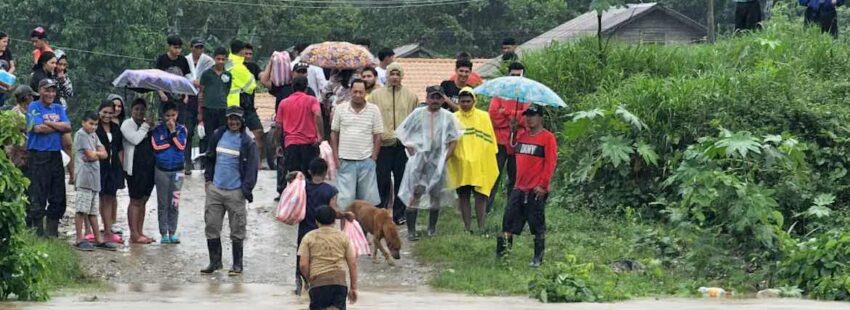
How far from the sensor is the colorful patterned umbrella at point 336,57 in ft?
59.2

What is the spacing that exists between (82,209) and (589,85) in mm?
7412

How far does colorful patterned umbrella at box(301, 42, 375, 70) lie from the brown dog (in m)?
2.79

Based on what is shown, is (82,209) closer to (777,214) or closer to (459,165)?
(459,165)

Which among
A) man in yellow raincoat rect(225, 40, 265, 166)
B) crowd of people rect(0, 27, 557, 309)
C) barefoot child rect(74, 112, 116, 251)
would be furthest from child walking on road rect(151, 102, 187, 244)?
man in yellow raincoat rect(225, 40, 265, 166)

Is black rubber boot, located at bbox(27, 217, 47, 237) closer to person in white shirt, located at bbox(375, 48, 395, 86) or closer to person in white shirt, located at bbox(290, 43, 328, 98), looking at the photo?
person in white shirt, located at bbox(290, 43, 328, 98)

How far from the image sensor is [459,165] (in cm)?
1675

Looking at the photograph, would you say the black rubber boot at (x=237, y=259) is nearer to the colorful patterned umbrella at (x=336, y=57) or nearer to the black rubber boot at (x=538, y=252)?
the black rubber boot at (x=538, y=252)

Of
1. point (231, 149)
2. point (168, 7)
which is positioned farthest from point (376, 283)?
point (168, 7)

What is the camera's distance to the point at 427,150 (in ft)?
54.4

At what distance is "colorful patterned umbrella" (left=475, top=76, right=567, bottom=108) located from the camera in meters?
15.9

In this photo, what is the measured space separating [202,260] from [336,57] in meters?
3.24

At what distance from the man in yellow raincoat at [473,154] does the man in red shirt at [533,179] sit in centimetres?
142

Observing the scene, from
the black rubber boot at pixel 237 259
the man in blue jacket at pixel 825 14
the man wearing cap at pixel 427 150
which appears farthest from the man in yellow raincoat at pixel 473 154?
the man in blue jacket at pixel 825 14

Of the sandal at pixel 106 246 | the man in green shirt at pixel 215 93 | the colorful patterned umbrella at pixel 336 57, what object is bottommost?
the sandal at pixel 106 246
